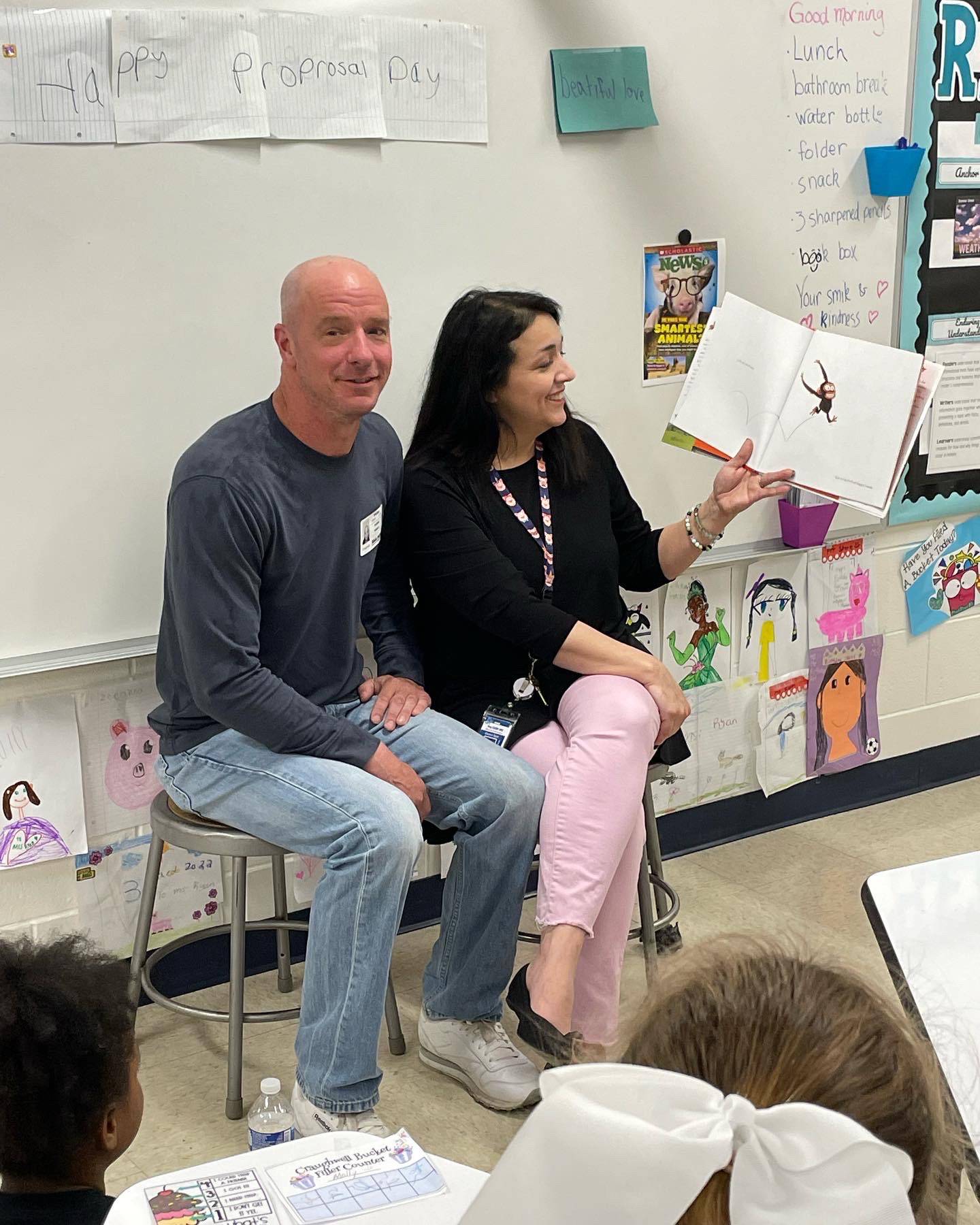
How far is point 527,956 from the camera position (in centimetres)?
266

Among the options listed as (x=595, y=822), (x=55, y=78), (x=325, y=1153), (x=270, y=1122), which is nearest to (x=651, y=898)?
(x=595, y=822)

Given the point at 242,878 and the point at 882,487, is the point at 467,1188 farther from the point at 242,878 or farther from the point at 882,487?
the point at 882,487

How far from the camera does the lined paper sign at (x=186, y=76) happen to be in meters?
2.10

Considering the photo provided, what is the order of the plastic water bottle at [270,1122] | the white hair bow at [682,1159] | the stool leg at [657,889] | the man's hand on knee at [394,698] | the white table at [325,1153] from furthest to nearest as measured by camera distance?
1. the stool leg at [657,889]
2. the man's hand on knee at [394,698]
3. the plastic water bottle at [270,1122]
4. the white table at [325,1153]
5. the white hair bow at [682,1159]

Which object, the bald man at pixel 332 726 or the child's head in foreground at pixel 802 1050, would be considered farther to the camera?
the bald man at pixel 332 726

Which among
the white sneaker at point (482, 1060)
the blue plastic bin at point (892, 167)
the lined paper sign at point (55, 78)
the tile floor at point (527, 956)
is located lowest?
the tile floor at point (527, 956)

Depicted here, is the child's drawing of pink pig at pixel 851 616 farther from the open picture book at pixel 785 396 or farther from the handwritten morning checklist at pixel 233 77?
the handwritten morning checklist at pixel 233 77

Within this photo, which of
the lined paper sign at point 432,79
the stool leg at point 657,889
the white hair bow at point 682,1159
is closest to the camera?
the white hair bow at point 682,1159

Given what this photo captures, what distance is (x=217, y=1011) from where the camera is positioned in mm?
2244

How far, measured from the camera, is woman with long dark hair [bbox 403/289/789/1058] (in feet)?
7.08

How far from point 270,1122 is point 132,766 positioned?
69 centimetres

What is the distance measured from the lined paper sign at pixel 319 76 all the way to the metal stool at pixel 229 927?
3.69 feet

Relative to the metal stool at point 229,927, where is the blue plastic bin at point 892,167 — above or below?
above

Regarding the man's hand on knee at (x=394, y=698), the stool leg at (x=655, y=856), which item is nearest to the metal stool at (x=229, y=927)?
the man's hand on knee at (x=394, y=698)
